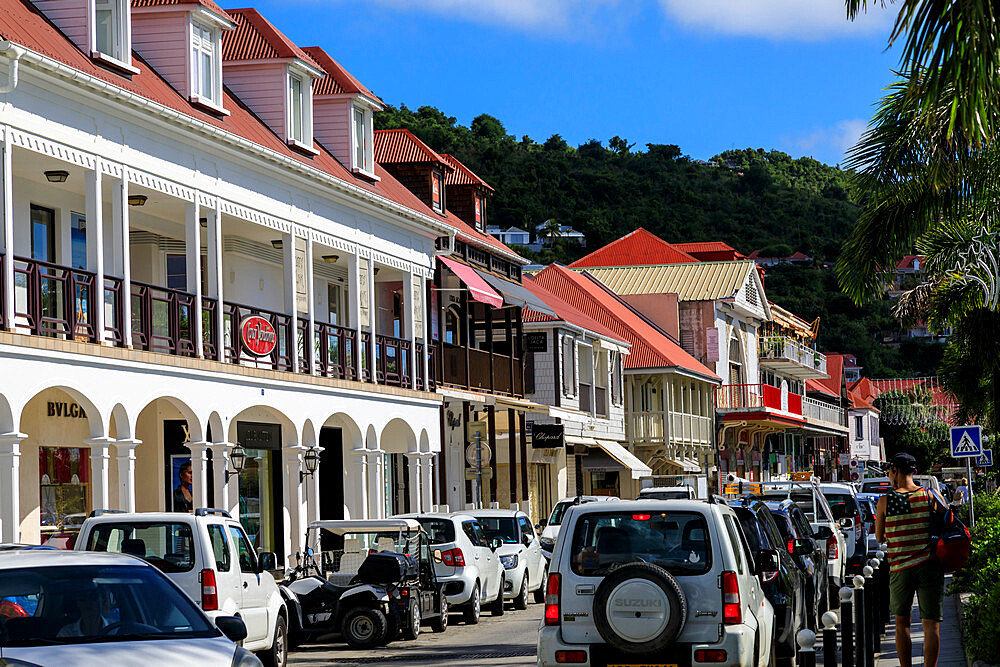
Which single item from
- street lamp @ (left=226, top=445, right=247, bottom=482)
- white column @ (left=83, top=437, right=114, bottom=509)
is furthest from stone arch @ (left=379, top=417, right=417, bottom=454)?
white column @ (left=83, top=437, right=114, bottom=509)

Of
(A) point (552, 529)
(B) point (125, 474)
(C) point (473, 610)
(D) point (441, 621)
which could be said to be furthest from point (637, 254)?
(B) point (125, 474)

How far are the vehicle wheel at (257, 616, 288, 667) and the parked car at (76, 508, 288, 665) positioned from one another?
0.85 ft

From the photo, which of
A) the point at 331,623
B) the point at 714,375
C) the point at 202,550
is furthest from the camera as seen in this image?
the point at 714,375

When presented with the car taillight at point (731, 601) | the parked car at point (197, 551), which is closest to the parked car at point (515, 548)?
the parked car at point (197, 551)

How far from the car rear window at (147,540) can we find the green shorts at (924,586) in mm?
6316

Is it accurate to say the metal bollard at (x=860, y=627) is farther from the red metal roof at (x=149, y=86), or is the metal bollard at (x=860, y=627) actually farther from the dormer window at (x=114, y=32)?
the dormer window at (x=114, y=32)

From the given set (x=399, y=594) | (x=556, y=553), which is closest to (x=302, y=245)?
(x=399, y=594)

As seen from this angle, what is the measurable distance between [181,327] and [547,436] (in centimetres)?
1939

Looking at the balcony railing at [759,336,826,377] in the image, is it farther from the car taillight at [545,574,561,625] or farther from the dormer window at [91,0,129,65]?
the car taillight at [545,574,561,625]

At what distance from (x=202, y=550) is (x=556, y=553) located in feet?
12.8

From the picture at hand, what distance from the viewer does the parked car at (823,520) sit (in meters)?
20.2

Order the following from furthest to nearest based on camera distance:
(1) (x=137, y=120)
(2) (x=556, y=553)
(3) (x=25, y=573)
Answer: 1. (1) (x=137, y=120)
2. (2) (x=556, y=553)
3. (3) (x=25, y=573)

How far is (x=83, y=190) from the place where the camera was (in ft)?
69.3

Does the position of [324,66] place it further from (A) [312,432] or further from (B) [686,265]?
(B) [686,265]
